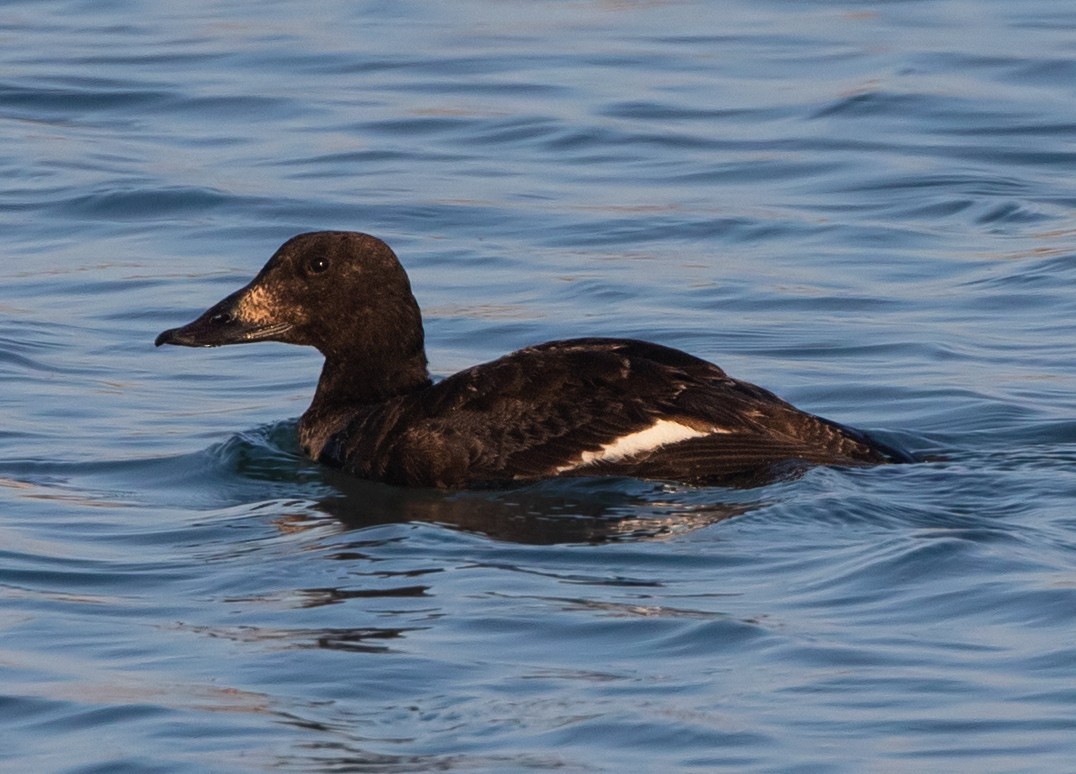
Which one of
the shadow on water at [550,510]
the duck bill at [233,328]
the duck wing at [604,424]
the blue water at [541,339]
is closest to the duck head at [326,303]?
the duck bill at [233,328]

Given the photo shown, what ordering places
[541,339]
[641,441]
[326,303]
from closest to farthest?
1. [641,441]
2. [326,303]
3. [541,339]

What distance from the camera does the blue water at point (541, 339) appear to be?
18.1 ft

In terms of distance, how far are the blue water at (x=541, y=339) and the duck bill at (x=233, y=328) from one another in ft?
1.28

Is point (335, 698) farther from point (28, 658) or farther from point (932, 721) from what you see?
point (932, 721)

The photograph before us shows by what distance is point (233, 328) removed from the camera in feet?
28.3

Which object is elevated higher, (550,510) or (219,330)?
(219,330)

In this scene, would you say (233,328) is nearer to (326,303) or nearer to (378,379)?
(326,303)

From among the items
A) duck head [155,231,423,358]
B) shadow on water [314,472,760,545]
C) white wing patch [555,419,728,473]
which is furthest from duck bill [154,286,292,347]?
white wing patch [555,419,728,473]

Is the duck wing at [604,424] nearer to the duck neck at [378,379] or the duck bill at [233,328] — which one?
the duck neck at [378,379]

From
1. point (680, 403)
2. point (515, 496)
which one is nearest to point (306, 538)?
point (515, 496)

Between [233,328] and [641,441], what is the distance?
1.91 meters

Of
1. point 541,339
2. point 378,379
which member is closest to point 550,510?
point 378,379

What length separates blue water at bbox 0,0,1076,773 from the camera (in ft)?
18.1

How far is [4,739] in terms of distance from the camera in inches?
213
